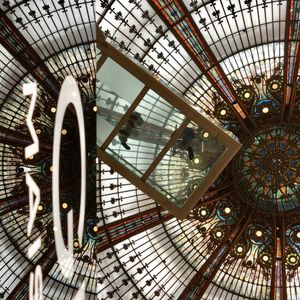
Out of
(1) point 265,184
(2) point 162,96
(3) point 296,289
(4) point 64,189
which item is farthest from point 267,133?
(4) point 64,189

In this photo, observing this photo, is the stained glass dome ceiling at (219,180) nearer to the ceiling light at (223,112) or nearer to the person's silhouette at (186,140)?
the ceiling light at (223,112)

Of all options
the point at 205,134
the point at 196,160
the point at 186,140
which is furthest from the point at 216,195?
the point at 186,140

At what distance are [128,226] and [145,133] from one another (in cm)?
683

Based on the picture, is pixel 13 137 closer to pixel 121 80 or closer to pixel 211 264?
pixel 121 80

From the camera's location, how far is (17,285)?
8.10m

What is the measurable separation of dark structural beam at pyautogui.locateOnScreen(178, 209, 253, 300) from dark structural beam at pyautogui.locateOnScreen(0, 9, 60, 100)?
870cm

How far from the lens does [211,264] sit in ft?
47.9

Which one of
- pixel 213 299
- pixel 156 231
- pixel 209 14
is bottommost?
pixel 213 299

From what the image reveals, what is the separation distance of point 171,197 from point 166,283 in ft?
25.3

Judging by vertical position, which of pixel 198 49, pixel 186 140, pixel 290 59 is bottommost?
pixel 186 140

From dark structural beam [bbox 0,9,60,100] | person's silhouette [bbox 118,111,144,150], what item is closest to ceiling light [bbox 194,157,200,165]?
person's silhouette [bbox 118,111,144,150]

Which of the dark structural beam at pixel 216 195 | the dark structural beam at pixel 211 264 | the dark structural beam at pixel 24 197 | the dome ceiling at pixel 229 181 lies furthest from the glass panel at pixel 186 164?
the dark structural beam at pixel 211 264

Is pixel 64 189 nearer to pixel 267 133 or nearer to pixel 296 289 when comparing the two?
pixel 267 133

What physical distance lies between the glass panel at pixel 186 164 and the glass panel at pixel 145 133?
0.25m
